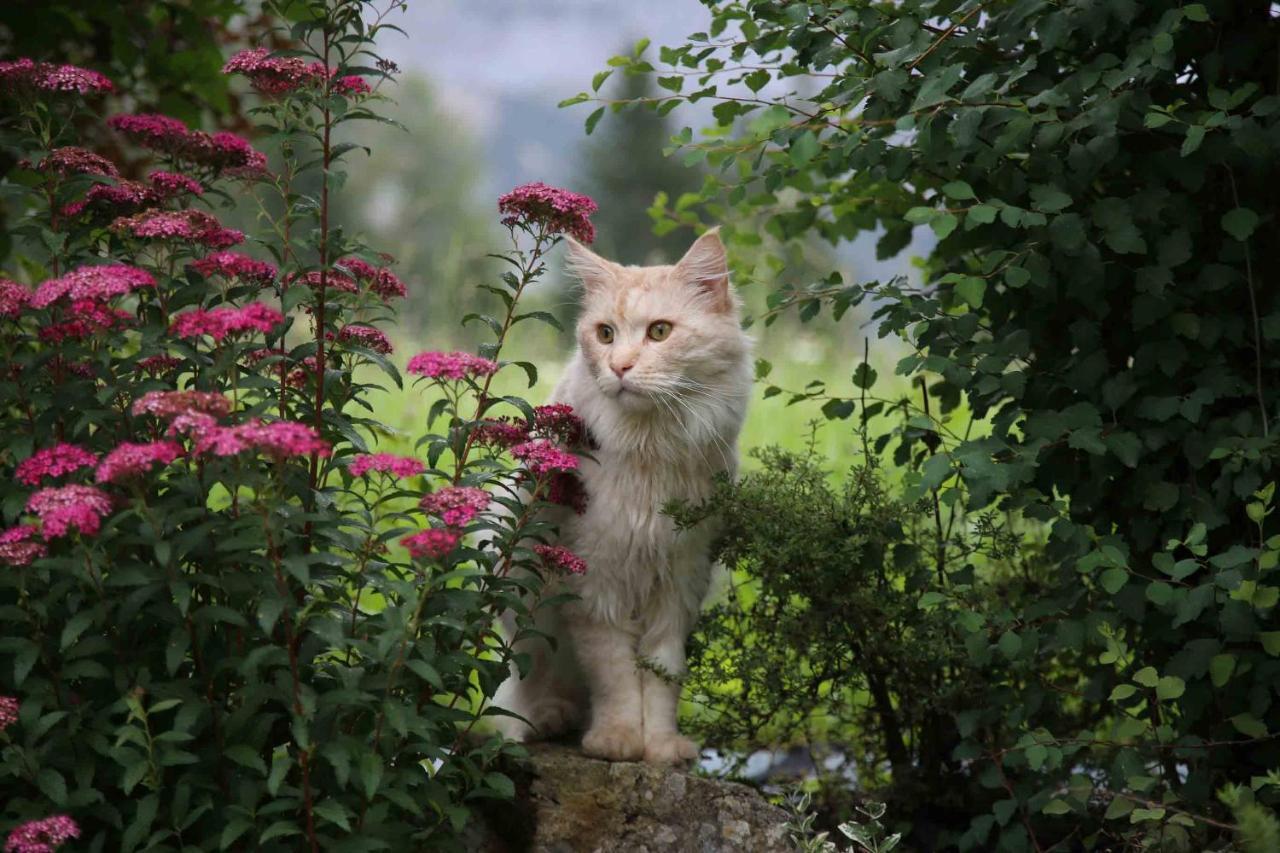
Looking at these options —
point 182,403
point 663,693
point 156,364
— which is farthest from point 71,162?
point 663,693

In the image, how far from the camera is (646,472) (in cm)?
295

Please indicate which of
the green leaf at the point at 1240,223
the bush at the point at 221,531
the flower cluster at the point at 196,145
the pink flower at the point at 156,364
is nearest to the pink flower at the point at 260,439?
the bush at the point at 221,531

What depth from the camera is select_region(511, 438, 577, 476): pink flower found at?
2.49 metres

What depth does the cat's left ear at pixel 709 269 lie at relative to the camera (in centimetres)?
303

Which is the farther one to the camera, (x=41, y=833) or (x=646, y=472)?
(x=646, y=472)

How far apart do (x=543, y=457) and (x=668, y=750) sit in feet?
2.78

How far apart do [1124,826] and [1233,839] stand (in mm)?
398

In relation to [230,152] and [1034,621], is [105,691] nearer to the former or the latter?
[230,152]

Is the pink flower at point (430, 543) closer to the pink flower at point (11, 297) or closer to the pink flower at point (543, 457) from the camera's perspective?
the pink flower at point (543, 457)

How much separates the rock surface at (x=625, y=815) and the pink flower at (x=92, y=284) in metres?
1.39

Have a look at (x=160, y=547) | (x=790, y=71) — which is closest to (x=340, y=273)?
(x=160, y=547)

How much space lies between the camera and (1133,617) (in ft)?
9.00

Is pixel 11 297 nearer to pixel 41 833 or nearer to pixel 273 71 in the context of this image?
pixel 273 71

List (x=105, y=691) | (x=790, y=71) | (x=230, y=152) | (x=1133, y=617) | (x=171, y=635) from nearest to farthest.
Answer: (x=171, y=635) → (x=105, y=691) → (x=230, y=152) → (x=1133, y=617) → (x=790, y=71)
